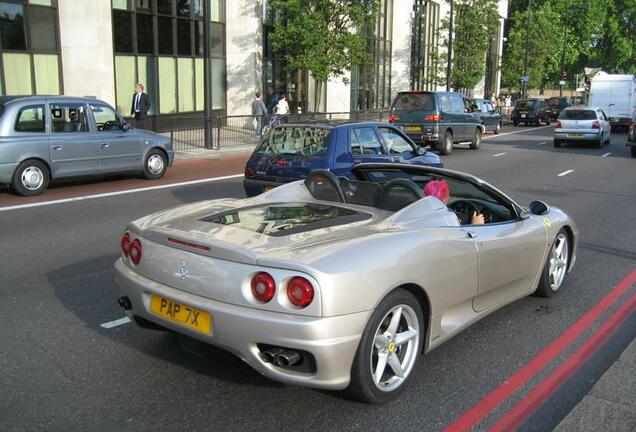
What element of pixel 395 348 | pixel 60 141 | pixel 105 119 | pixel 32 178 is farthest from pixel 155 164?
pixel 395 348

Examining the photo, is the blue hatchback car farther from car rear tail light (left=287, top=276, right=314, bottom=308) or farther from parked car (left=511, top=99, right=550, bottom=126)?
parked car (left=511, top=99, right=550, bottom=126)

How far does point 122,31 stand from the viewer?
2209 cm

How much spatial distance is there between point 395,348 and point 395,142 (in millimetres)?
6671

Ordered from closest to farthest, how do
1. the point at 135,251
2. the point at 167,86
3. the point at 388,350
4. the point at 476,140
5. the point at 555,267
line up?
the point at 388,350, the point at 135,251, the point at 555,267, the point at 476,140, the point at 167,86

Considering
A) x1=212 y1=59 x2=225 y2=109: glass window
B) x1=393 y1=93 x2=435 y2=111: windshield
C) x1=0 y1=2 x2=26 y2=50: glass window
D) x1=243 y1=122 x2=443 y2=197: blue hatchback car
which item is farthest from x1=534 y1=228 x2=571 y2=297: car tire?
x1=212 y1=59 x2=225 y2=109: glass window

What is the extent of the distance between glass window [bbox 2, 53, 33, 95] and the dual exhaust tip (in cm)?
1894

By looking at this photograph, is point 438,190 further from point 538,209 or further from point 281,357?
point 281,357

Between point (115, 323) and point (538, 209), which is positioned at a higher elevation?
point (538, 209)

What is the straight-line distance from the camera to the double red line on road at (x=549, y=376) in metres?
3.48

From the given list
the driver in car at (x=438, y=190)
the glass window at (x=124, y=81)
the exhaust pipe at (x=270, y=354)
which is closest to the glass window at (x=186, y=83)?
the glass window at (x=124, y=81)

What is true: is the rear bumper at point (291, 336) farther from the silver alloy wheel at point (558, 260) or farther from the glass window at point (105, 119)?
the glass window at point (105, 119)

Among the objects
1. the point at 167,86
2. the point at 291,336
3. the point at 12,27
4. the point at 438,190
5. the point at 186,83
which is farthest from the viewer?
the point at 186,83

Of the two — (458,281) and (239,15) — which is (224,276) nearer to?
(458,281)

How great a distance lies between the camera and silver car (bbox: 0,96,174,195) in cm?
1085
